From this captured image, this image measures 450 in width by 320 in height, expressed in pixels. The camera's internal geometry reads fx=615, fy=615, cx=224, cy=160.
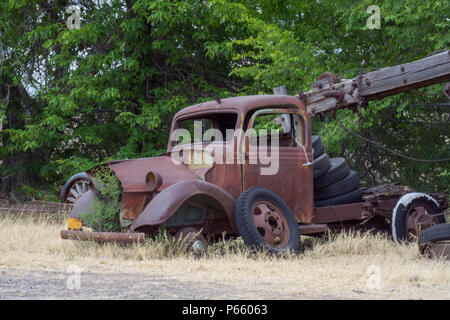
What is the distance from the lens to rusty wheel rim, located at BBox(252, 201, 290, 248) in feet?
24.6

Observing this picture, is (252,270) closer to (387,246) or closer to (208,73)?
(387,246)

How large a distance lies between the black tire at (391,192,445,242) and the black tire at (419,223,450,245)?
54.1 inches

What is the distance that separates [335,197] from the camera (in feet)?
30.0

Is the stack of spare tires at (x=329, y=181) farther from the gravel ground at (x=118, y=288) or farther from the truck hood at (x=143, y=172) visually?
the gravel ground at (x=118, y=288)

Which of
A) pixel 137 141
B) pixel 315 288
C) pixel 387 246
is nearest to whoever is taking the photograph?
pixel 315 288

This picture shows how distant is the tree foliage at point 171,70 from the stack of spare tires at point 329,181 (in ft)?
11.2

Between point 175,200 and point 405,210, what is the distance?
12.8 feet

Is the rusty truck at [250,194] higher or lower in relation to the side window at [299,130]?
lower

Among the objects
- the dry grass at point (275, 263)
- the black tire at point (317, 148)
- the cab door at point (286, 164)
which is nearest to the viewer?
the dry grass at point (275, 263)

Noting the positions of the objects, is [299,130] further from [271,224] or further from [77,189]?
[77,189]

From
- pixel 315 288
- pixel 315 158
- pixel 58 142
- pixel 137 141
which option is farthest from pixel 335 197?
pixel 58 142

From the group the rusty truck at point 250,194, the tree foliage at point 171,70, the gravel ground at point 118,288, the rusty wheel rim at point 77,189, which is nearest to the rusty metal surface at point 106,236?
the rusty truck at point 250,194

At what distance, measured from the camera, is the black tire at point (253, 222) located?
7223 mm
